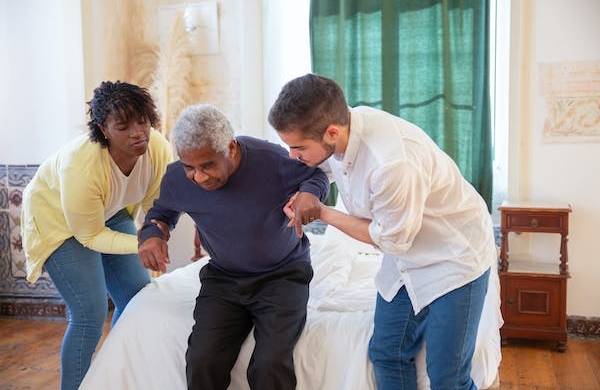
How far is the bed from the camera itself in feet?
5.77

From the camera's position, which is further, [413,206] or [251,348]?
[251,348]

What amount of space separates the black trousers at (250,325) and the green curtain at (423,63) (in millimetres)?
1957

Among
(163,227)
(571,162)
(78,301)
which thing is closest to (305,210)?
(163,227)

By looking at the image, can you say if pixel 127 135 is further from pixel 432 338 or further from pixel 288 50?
pixel 288 50

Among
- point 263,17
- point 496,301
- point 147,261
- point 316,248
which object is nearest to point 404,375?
point 496,301

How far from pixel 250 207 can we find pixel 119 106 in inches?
22.1

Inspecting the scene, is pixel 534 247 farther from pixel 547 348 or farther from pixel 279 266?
pixel 279 266

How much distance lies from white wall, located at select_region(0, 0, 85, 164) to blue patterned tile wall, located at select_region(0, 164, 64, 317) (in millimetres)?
125

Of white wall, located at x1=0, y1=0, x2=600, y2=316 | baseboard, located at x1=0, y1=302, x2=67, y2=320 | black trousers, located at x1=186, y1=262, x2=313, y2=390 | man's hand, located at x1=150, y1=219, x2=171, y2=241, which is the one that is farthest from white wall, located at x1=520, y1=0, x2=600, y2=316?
baseboard, located at x1=0, y1=302, x2=67, y2=320

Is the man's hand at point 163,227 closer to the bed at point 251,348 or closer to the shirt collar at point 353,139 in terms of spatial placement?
the bed at point 251,348

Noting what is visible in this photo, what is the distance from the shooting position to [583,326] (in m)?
3.23

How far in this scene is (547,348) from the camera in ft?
10.2

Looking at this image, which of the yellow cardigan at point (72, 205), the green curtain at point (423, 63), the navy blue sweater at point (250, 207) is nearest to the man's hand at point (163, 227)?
the navy blue sweater at point (250, 207)

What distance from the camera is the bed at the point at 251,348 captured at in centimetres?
176
